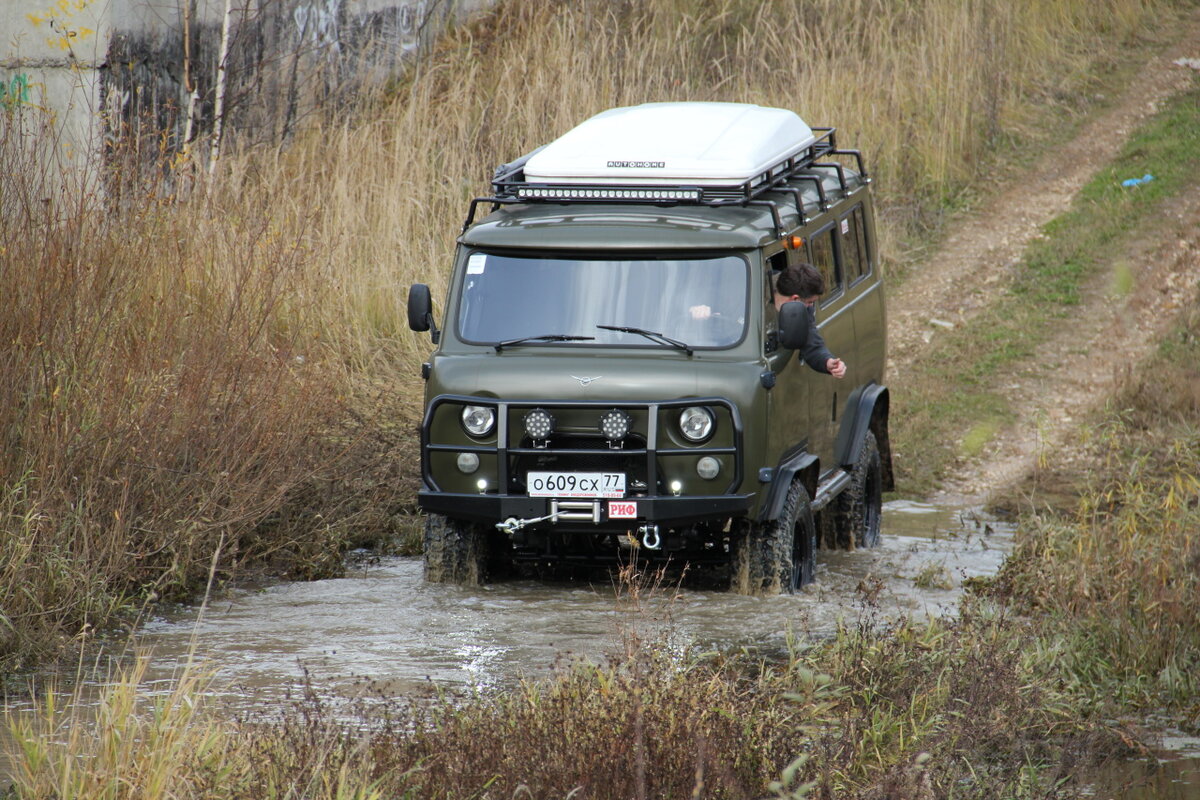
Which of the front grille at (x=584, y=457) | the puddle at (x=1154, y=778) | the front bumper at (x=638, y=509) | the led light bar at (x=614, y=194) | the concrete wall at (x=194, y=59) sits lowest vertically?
the puddle at (x=1154, y=778)

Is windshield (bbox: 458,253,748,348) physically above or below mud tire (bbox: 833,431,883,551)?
above

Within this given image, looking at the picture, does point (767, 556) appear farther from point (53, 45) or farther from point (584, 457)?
point (53, 45)

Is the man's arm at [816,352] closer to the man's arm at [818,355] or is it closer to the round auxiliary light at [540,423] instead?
the man's arm at [818,355]

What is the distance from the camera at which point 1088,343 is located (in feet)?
47.5

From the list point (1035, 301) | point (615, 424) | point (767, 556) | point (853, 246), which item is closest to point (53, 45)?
point (853, 246)

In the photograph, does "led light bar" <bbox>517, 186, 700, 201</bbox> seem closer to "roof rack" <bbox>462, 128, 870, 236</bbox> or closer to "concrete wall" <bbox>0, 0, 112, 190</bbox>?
"roof rack" <bbox>462, 128, 870, 236</bbox>

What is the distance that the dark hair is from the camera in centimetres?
841

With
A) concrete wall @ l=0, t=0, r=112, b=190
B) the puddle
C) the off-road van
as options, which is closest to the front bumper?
the off-road van

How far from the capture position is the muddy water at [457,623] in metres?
6.93

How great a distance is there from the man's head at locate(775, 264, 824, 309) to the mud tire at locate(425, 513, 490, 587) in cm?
199

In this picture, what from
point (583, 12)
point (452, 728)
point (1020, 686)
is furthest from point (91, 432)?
point (583, 12)

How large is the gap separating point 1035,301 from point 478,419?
358 inches

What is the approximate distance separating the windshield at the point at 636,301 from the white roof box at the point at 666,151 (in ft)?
2.10

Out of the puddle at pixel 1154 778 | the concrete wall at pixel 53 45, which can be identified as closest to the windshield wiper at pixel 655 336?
the puddle at pixel 1154 778
